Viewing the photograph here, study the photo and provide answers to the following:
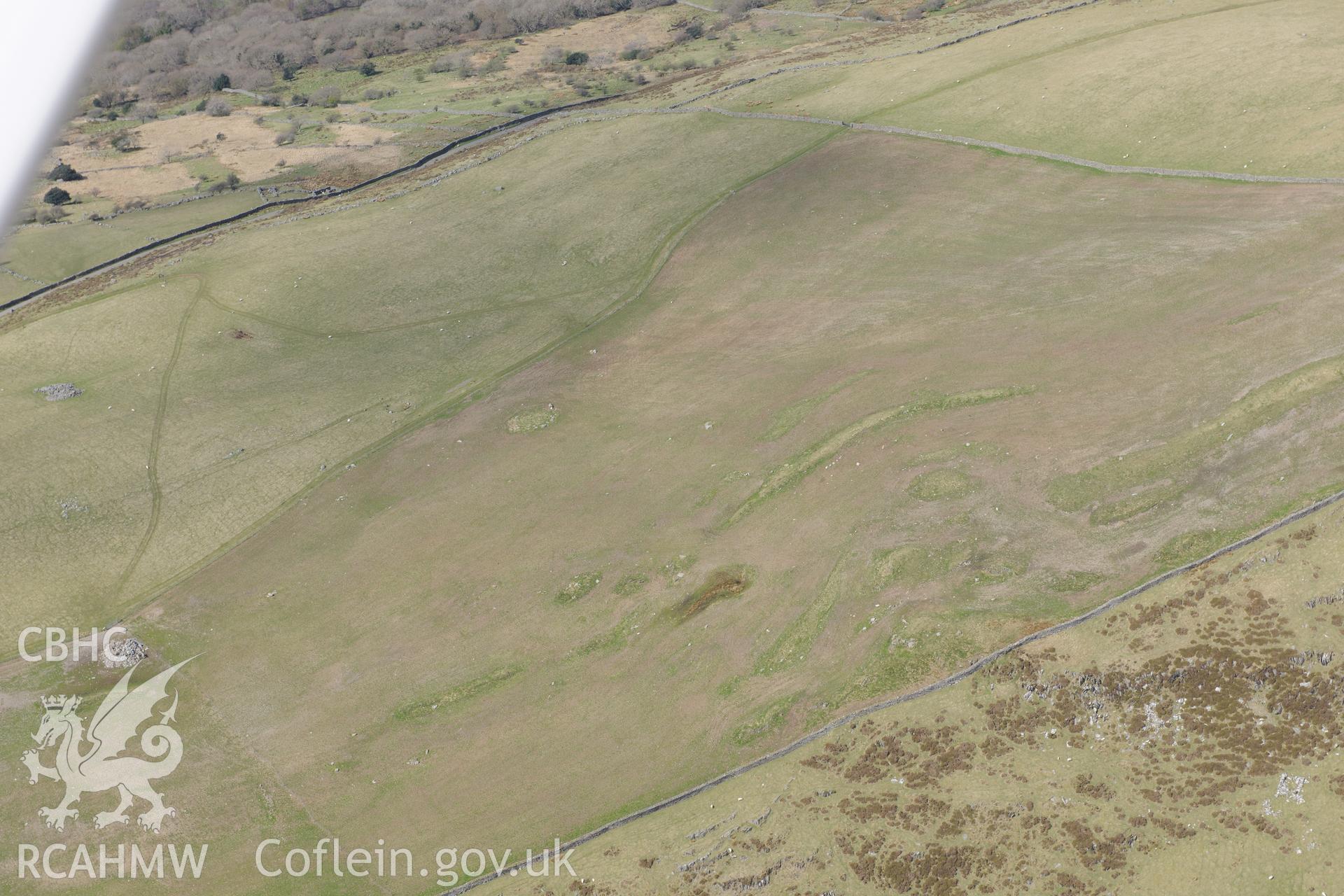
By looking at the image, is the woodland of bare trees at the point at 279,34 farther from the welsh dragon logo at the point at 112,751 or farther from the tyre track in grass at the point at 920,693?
the tyre track in grass at the point at 920,693

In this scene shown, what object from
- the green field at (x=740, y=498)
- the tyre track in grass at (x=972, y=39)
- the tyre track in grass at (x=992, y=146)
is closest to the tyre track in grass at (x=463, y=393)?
the green field at (x=740, y=498)

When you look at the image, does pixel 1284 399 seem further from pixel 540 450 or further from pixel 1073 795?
pixel 540 450

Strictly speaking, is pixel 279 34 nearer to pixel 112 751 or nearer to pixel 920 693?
pixel 112 751

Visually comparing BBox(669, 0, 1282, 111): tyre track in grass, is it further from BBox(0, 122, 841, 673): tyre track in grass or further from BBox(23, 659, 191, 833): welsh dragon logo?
BBox(23, 659, 191, 833): welsh dragon logo

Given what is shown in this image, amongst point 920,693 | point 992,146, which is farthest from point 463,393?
point 992,146

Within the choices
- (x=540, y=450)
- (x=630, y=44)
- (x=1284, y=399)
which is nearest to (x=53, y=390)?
(x=540, y=450)

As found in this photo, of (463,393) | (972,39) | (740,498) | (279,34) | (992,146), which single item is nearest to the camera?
(740,498)

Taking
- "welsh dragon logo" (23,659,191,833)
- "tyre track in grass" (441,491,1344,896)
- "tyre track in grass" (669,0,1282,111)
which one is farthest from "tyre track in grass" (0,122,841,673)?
"tyre track in grass" (441,491,1344,896)
